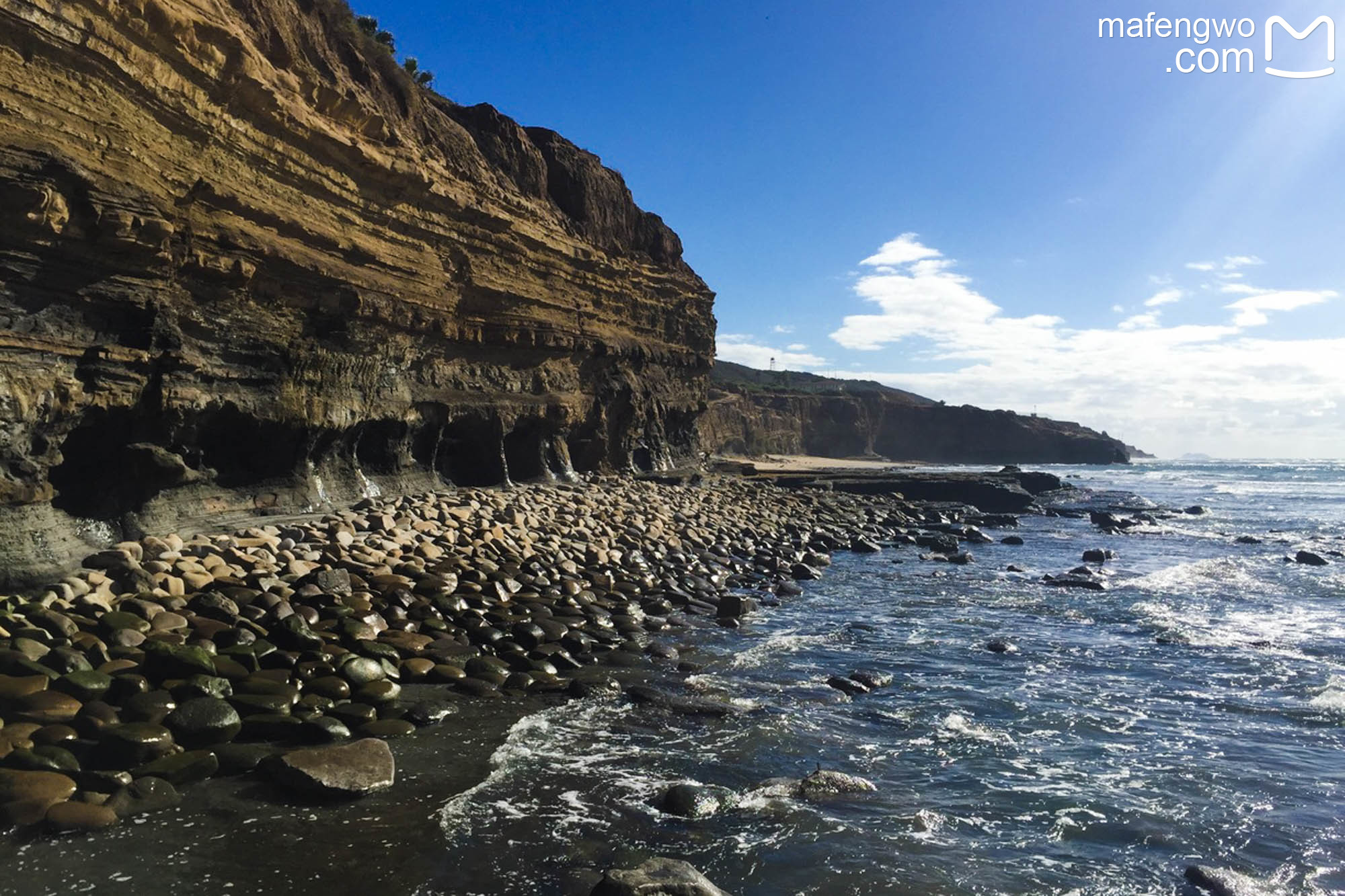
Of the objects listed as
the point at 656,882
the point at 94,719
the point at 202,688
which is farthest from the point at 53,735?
the point at 656,882

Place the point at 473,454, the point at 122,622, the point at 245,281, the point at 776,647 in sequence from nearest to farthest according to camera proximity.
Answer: the point at 122,622, the point at 776,647, the point at 245,281, the point at 473,454

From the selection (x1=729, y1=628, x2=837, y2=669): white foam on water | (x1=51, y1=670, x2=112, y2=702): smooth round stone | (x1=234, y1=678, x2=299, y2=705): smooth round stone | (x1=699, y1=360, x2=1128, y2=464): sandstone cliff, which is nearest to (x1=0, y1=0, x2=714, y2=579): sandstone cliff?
(x1=51, y1=670, x2=112, y2=702): smooth round stone

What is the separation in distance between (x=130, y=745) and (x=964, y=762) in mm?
6857

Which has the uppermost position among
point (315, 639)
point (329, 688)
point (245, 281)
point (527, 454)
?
point (245, 281)

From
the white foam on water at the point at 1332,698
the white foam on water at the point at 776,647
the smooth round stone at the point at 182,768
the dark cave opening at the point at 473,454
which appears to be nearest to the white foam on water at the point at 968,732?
the white foam on water at the point at 776,647

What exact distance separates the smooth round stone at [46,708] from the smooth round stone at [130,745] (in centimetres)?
40

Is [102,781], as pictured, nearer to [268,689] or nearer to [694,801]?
[268,689]

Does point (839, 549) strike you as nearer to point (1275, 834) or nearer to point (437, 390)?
point (437, 390)

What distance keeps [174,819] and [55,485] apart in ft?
21.7

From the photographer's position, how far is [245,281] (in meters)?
12.8

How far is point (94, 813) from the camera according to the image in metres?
5.29

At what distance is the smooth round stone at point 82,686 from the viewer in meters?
6.61

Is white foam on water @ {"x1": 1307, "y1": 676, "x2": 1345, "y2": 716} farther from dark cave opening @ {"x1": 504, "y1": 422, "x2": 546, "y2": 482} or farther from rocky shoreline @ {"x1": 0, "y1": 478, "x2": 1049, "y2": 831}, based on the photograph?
dark cave opening @ {"x1": 504, "y1": 422, "x2": 546, "y2": 482}

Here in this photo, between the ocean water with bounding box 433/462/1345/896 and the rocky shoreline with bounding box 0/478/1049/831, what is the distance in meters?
0.95
